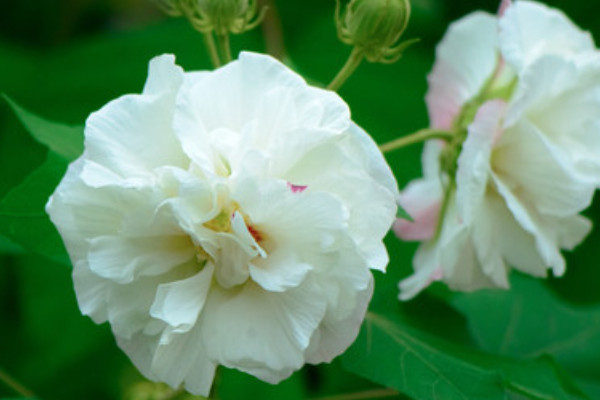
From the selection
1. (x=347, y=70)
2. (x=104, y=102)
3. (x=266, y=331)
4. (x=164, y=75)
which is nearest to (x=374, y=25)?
(x=347, y=70)

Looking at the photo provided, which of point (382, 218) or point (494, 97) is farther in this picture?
point (494, 97)

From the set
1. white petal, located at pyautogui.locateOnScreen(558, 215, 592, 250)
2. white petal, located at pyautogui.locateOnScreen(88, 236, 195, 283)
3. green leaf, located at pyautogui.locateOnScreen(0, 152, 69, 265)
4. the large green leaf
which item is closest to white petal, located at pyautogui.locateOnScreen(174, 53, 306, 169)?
white petal, located at pyautogui.locateOnScreen(88, 236, 195, 283)

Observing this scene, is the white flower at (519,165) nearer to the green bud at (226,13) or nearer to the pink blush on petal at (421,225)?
the pink blush on petal at (421,225)

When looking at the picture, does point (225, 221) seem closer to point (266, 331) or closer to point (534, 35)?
point (266, 331)

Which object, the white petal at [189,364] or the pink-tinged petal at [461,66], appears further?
the pink-tinged petal at [461,66]

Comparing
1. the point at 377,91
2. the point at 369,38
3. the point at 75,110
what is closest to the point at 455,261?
the point at 369,38

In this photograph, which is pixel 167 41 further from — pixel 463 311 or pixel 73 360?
pixel 463 311

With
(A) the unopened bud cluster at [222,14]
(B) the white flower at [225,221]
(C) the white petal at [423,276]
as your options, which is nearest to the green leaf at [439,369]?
(C) the white petal at [423,276]
